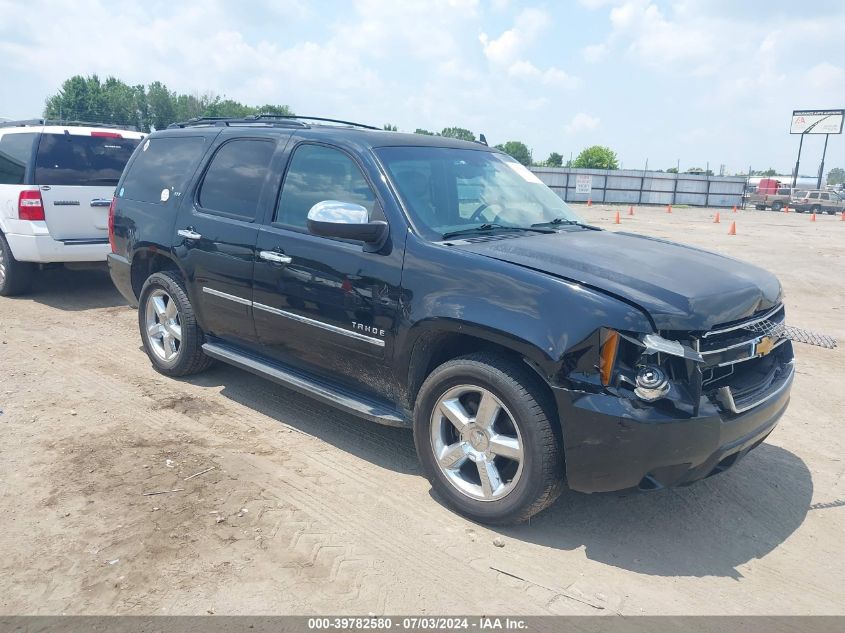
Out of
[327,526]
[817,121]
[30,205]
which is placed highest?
[817,121]

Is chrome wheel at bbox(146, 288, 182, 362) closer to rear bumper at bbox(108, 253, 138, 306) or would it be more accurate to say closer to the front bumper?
rear bumper at bbox(108, 253, 138, 306)

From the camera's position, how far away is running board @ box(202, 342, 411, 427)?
13.0ft

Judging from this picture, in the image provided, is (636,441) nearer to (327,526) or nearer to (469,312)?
(469,312)

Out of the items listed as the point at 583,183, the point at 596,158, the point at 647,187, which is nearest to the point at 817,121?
the point at 596,158

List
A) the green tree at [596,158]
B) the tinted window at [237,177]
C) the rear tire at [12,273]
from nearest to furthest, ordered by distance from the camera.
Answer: the tinted window at [237,177] < the rear tire at [12,273] < the green tree at [596,158]

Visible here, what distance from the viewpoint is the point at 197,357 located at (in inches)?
217

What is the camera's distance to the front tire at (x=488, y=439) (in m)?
3.26

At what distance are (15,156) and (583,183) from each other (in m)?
34.3

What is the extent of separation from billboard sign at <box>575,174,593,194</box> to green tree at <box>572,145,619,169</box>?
24821 mm

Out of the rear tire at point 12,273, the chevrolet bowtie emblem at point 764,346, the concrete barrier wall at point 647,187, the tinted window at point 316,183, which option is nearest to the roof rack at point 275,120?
the tinted window at point 316,183

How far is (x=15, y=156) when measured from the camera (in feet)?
26.5

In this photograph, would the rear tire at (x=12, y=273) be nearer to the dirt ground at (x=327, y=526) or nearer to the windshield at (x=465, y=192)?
the dirt ground at (x=327, y=526)

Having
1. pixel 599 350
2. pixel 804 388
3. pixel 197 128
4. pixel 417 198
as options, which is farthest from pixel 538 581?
pixel 197 128

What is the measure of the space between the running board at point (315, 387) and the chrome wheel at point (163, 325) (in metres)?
0.52
